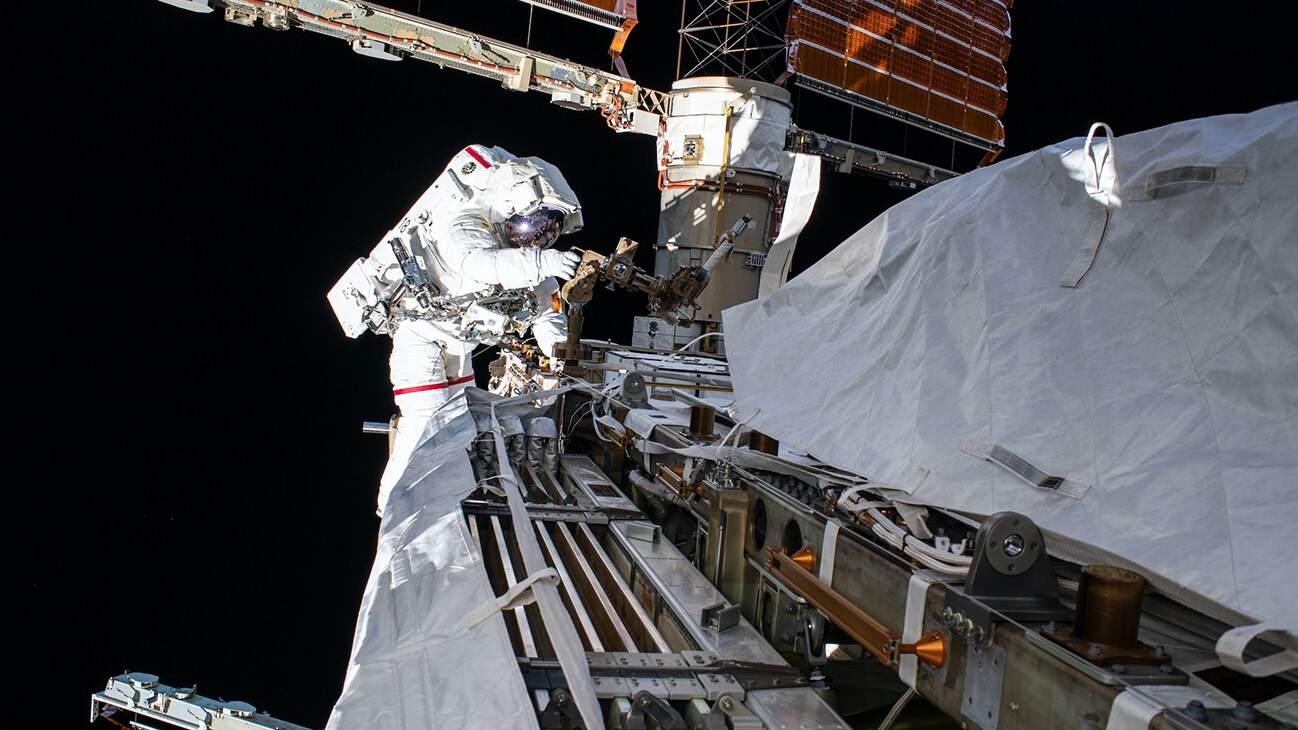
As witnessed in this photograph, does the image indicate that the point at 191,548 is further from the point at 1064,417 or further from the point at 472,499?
the point at 1064,417

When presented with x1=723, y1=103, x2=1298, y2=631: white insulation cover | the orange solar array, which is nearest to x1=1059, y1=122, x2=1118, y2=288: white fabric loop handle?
x1=723, y1=103, x2=1298, y2=631: white insulation cover

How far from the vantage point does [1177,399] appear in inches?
47.8

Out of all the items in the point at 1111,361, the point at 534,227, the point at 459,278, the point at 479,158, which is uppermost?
the point at 479,158

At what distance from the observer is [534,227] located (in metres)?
4.57

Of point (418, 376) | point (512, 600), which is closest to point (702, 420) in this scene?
→ point (512, 600)

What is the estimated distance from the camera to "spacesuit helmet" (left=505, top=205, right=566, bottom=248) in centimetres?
454

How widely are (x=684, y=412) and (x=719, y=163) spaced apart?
5039 millimetres

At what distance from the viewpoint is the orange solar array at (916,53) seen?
325 inches

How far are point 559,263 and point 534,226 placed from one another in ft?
2.71

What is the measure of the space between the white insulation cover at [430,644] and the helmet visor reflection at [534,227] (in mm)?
2574

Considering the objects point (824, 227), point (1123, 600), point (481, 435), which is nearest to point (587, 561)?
point (481, 435)

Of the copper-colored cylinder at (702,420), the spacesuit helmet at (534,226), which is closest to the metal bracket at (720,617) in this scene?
the copper-colored cylinder at (702,420)

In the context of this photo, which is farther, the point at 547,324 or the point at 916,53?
the point at 916,53

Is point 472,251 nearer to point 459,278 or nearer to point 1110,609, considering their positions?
point 459,278
